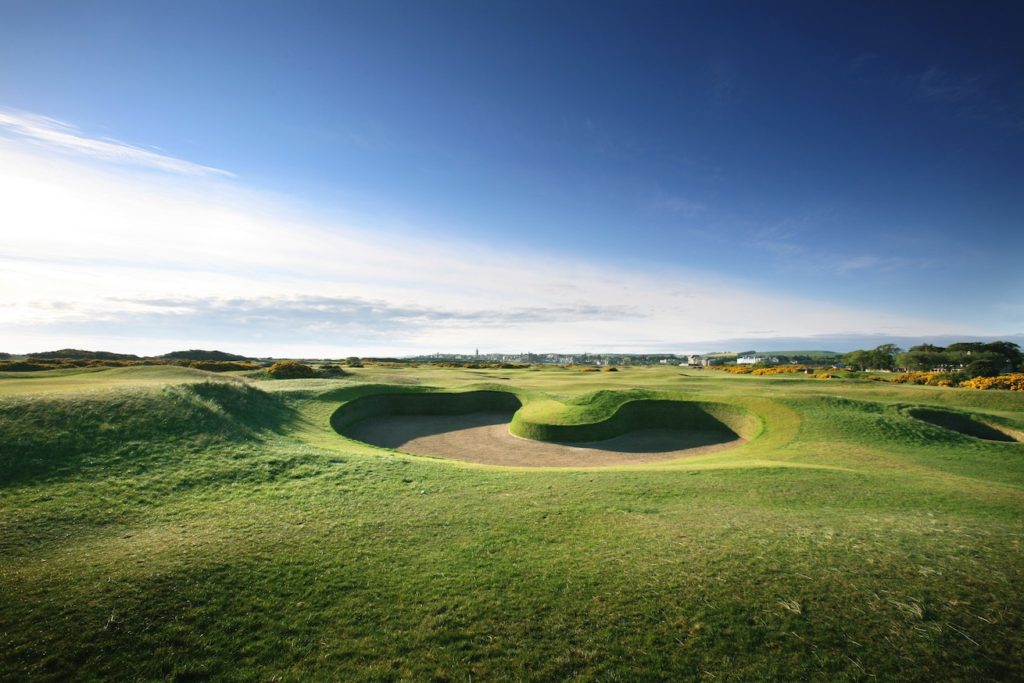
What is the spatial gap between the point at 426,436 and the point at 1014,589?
2632 centimetres

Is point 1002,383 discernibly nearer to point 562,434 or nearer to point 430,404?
point 562,434

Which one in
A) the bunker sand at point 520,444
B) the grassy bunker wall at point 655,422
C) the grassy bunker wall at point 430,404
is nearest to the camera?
the bunker sand at point 520,444

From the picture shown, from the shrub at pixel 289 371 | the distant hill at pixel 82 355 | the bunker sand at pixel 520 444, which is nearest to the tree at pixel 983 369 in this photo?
the bunker sand at pixel 520 444

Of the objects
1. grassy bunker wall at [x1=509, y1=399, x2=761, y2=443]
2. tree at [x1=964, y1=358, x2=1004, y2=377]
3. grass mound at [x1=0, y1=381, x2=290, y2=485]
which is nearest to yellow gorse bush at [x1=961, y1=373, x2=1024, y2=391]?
tree at [x1=964, y1=358, x2=1004, y2=377]

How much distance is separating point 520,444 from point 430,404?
494 inches

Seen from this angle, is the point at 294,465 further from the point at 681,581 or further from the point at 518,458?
the point at 681,581

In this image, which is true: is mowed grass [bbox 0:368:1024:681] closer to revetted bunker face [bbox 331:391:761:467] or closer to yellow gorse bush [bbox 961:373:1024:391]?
revetted bunker face [bbox 331:391:761:467]

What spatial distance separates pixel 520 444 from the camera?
86.7 ft

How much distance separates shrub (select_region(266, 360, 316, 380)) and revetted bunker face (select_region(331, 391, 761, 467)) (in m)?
20.3

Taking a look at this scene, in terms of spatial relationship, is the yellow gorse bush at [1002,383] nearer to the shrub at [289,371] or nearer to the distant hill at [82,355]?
the shrub at [289,371]

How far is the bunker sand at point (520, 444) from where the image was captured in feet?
76.3

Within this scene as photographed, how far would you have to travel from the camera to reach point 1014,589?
720 centimetres

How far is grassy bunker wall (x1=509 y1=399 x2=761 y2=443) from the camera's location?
2705 cm

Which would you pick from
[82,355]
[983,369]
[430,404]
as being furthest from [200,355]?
[983,369]
